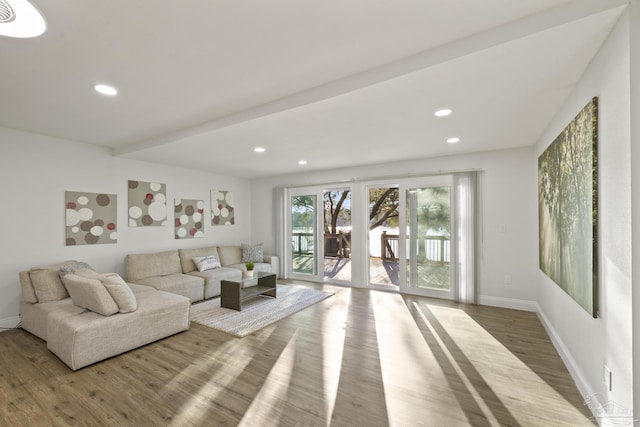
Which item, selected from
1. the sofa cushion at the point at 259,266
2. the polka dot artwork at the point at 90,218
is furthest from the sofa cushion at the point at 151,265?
the sofa cushion at the point at 259,266

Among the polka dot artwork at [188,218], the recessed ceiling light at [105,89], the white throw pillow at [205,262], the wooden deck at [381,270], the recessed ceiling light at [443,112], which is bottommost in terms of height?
the wooden deck at [381,270]

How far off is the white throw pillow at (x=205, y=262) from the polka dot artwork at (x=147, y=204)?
2.93 feet

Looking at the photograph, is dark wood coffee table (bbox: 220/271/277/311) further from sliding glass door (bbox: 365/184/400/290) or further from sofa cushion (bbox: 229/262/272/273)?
sliding glass door (bbox: 365/184/400/290)

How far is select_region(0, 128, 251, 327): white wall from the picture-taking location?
339 cm

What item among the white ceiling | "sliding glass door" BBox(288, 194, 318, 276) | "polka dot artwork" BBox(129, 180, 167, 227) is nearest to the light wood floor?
"polka dot artwork" BBox(129, 180, 167, 227)

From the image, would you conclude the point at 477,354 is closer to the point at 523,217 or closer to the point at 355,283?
→ the point at 523,217

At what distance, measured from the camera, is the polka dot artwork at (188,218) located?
208 inches

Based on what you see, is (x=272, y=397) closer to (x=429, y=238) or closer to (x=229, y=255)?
(x=429, y=238)

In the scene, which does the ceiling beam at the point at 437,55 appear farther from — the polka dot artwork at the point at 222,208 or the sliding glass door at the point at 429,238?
the polka dot artwork at the point at 222,208

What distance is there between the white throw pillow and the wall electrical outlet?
5.00 m

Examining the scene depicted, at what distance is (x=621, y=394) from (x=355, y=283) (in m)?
4.05

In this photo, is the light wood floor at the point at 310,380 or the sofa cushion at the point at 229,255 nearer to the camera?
the light wood floor at the point at 310,380

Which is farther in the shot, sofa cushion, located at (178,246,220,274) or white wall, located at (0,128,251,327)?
sofa cushion, located at (178,246,220,274)

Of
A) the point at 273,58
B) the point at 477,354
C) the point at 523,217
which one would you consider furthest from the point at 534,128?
the point at 273,58
